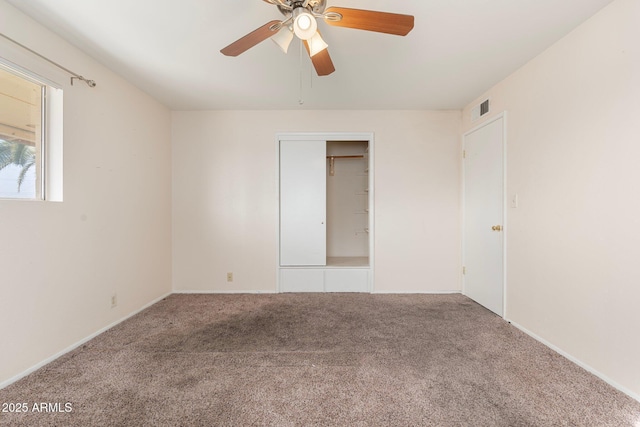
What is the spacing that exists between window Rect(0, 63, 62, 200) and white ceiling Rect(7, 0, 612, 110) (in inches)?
18.1

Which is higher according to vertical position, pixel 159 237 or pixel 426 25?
pixel 426 25

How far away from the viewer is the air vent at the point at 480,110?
117 inches

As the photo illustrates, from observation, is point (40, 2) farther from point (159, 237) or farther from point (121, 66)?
point (159, 237)

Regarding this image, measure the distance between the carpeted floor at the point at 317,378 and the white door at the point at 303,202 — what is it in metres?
1.04

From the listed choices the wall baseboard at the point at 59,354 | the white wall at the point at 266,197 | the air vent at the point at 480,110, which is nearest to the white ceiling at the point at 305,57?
the air vent at the point at 480,110

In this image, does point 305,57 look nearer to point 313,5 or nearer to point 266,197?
point 313,5

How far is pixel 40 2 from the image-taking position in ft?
5.53

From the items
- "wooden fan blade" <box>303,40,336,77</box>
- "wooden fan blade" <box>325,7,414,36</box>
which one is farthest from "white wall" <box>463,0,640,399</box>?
"wooden fan blade" <box>303,40,336,77</box>

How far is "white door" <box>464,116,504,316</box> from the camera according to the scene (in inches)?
109

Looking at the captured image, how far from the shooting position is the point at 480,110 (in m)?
3.09

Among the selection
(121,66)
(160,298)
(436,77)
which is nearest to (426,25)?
(436,77)

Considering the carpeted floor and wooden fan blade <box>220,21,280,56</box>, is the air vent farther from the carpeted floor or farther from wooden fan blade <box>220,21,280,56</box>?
wooden fan blade <box>220,21,280,56</box>

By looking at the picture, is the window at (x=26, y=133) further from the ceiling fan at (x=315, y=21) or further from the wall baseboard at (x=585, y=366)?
the wall baseboard at (x=585, y=366)

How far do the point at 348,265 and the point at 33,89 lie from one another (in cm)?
344
